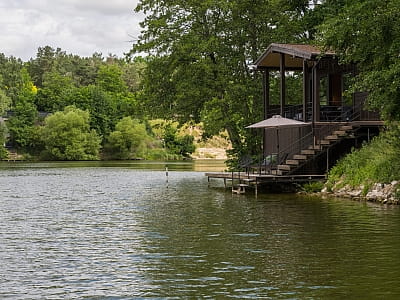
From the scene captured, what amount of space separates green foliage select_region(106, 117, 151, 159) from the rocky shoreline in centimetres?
7835

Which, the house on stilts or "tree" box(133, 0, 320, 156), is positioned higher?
"tree" box(133, 0, 320, 156)

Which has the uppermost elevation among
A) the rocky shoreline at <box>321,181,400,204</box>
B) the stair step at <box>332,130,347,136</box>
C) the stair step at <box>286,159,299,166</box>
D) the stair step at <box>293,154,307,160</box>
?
the stair step at <box>332,130,347,136</box>

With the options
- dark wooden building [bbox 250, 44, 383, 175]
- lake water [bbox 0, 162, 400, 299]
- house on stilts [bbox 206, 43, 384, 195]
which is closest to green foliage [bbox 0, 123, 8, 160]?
dark wooden building [bbox 250, 44, 383, 175]

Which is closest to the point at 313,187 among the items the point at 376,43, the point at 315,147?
the point at 315,147

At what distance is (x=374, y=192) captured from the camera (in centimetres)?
2433

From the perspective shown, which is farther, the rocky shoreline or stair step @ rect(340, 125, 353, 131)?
stair step @ rect(340, 125, 353, 131)

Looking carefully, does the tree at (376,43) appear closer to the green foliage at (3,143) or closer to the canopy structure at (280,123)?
the canopy structure at (280,123)

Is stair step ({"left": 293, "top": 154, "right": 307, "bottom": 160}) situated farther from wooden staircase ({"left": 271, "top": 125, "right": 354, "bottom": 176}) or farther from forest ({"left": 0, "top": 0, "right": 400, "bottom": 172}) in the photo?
forest ({"left": 0, "top": 0, "right": 400, "bottom": 172})

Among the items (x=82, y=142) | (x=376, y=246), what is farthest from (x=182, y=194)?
(x=82, y=142)

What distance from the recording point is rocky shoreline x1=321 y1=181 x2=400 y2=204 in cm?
2316

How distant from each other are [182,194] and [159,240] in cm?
1390

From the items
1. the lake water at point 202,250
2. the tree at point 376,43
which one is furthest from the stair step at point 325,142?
the tree at point 376,43

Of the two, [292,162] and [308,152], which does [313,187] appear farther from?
[308,152]

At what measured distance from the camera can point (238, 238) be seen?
1589cm
